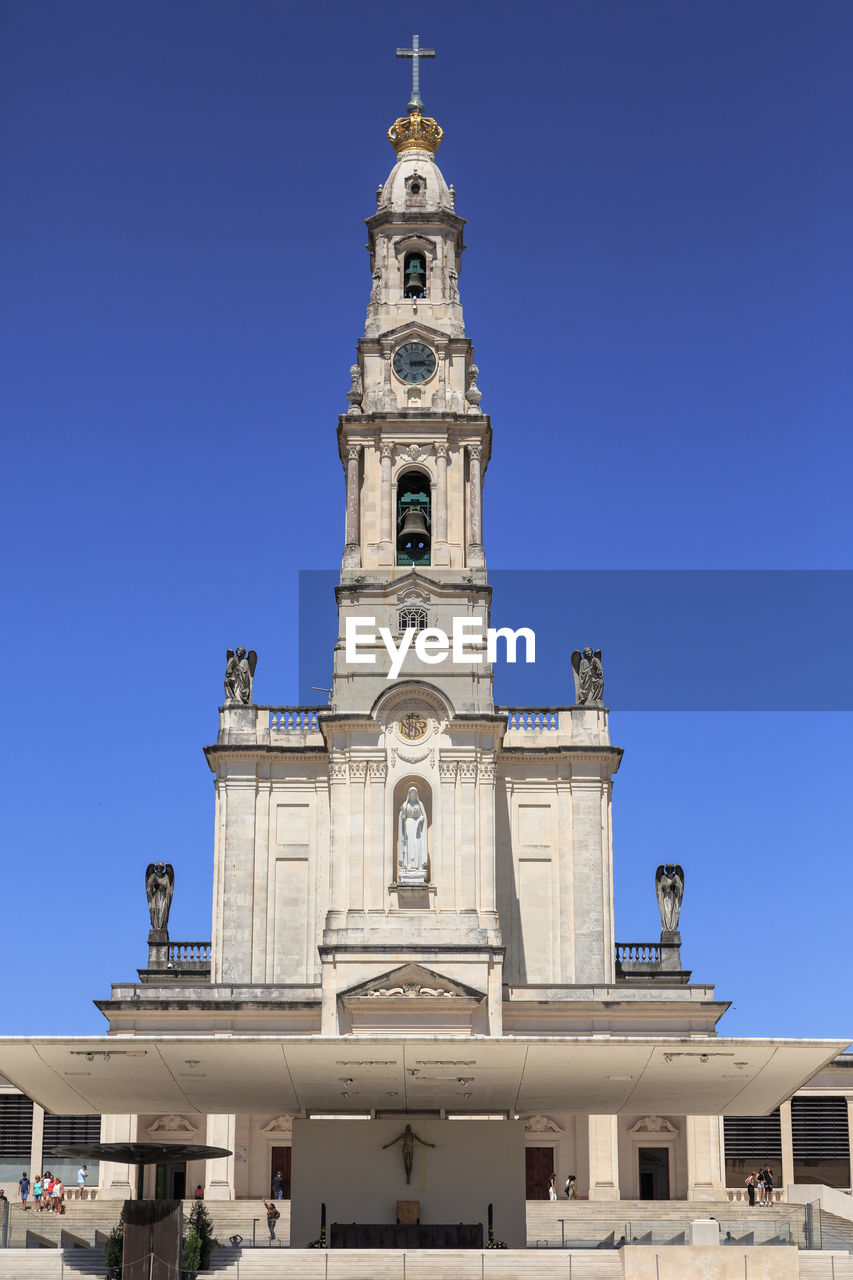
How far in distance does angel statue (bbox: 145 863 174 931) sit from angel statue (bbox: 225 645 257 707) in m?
6.67

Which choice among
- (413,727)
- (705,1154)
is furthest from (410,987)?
(705,1154)

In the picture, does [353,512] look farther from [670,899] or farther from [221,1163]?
[221,1163]

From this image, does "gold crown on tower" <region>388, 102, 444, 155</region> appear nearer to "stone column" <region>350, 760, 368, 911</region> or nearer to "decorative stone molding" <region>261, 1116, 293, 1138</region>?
"stone column" <region>350, 760, 368, 911</region>

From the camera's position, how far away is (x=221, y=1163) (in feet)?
178

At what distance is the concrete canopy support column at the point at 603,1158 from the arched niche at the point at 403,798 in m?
9.94

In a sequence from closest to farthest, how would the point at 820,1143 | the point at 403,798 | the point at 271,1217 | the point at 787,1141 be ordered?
the point at 271,1217 → the point at 403,798 → the point at 787,1141 → the point at 820,1143

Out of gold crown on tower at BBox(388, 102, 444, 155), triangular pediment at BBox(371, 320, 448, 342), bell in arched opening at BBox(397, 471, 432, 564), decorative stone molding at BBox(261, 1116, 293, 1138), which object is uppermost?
gold crown on tower at BBox(388, 102, 444, 155)

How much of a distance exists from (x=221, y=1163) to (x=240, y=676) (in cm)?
1647

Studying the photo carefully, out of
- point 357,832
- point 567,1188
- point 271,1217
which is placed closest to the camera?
point 271,1217

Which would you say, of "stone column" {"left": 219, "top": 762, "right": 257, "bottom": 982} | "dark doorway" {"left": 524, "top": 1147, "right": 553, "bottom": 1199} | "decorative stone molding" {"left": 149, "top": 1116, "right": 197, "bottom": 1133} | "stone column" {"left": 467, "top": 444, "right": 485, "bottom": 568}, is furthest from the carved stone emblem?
"decorative stone molding" {"left": 149, "top": 1116, "right": 197, "bottom": 1133}

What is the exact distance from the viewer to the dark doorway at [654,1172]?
56.3 metres

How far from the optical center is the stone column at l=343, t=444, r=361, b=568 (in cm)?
6066

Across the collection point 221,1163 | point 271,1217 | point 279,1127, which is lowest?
point 271,1217

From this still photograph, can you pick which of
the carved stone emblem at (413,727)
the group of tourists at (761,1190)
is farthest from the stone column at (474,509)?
the group of tourists at (761,1190)
